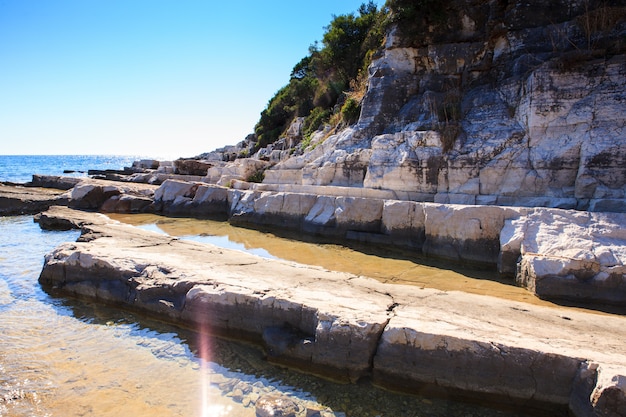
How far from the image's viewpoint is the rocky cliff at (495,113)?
713 cm

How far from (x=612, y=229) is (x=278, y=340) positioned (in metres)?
4.72

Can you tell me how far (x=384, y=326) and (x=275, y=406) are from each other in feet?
3.85

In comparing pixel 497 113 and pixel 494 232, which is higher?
pixel 497 113

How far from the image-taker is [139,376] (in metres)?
3.53

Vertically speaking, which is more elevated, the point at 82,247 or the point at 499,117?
the point at 499,117

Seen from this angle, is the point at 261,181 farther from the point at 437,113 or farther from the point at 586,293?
the point at 586,293

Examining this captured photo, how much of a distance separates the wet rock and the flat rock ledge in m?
0.51

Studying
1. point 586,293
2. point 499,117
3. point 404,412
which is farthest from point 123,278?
point 499,117

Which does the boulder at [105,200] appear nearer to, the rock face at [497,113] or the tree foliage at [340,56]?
the rock face at [497,113]

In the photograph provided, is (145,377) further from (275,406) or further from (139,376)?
(275,406)

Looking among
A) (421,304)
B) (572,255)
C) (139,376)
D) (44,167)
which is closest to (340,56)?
(572,255)

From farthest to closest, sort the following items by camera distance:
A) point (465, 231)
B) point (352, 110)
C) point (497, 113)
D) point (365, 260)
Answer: point (352, 110) → point (497, 113) → point (365, 260) → point (465, 231)

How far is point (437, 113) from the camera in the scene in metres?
10.0

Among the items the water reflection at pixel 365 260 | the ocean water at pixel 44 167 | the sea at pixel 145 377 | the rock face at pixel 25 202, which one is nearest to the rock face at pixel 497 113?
the water reflection at pixel 365 260
